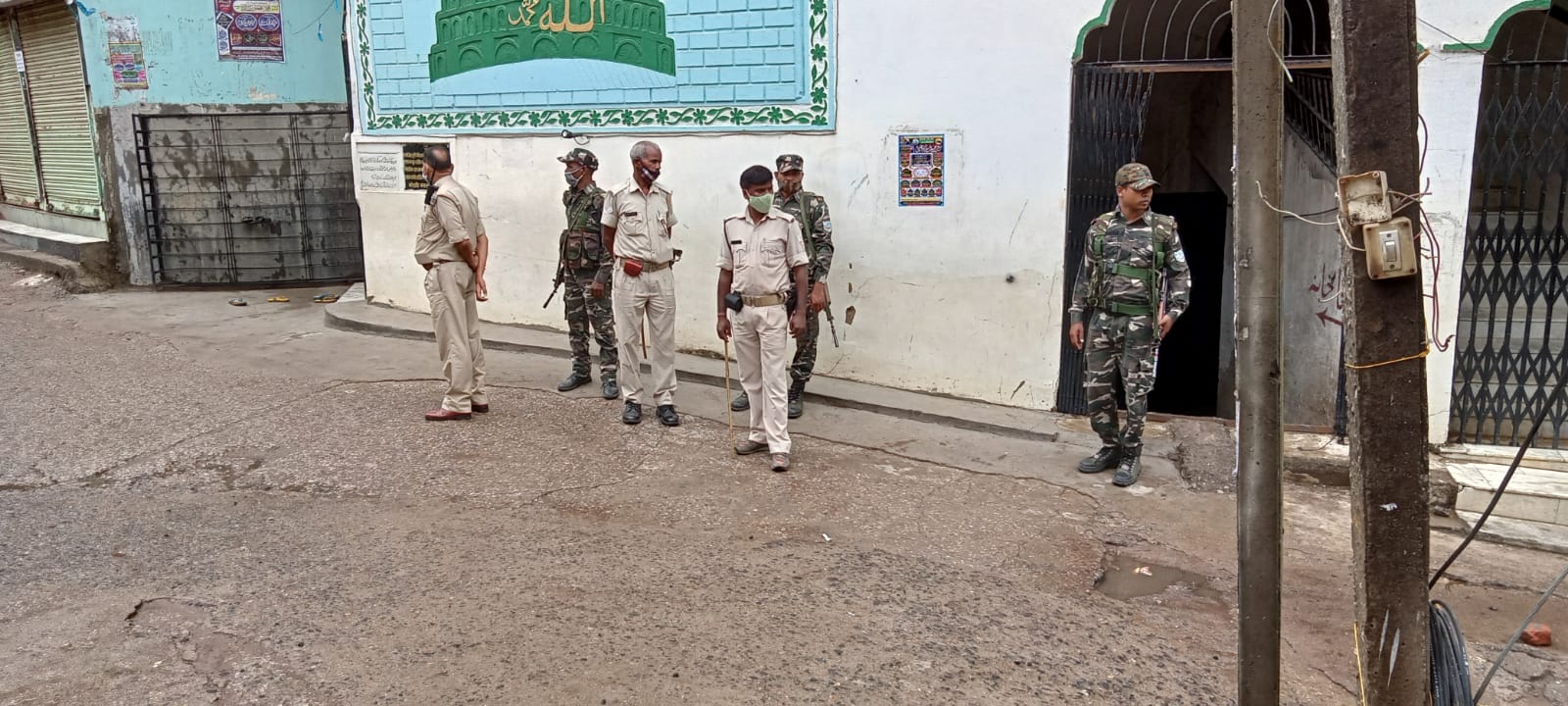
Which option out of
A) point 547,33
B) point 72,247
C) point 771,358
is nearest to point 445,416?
point 771,358

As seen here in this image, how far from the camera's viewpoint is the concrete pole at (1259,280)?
2920 millimetres

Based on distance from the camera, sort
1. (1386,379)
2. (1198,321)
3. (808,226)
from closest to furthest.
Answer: (1386,379)
(808,226)
(1198,321)

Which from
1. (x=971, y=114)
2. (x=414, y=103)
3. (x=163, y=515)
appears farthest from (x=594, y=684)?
(x=414, y=103)

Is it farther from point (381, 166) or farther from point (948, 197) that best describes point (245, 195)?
point (948, 197)

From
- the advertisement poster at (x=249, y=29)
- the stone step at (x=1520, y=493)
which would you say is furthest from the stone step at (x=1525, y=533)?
the advertisement poster at (x=249, y=29)

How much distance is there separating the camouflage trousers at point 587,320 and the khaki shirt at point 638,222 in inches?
29.3

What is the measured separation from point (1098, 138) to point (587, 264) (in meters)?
3.47

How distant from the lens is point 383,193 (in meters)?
9.76

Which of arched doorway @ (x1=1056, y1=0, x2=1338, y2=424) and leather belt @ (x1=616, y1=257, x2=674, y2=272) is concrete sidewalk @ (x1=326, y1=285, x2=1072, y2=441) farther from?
leather belt @ (x1=616, y1=257, x2=674, y2=272)

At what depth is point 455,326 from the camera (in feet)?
22.0

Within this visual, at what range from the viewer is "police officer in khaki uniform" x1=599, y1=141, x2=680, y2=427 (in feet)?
21.4

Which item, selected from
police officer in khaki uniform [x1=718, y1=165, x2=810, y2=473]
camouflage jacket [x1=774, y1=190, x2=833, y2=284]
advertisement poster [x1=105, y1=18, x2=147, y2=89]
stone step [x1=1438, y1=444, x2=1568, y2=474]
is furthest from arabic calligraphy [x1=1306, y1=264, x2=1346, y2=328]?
advertisement poster [x1=105, y1=18, x2=147, y2=89]

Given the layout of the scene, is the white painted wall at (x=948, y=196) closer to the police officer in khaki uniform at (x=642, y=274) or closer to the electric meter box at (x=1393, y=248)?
the police officer in khaki uniform at (x=642, y=274)

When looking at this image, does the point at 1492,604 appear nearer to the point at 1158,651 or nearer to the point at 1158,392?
the point at 1158,651
